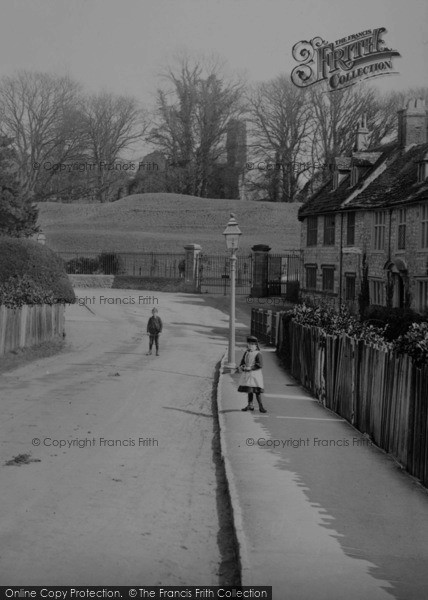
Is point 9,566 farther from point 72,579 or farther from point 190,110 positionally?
point 190,110

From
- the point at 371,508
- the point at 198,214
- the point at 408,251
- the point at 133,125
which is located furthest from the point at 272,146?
the point at 371,508

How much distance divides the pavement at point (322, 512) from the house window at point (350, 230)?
25244mm

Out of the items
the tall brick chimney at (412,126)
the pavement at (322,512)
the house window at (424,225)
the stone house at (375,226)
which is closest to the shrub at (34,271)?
the stone house at (375,226)

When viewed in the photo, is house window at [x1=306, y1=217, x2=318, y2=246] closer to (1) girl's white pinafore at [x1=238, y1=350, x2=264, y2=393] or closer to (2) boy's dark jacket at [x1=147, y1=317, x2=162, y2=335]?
(2) boy's dark jacket at [x1=147, y1=317, x2=162, y2=335]

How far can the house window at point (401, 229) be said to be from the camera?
35031 mm

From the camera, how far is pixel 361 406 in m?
15.1

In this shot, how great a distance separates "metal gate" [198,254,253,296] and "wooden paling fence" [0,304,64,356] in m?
23.4

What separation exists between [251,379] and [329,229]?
27.8 m

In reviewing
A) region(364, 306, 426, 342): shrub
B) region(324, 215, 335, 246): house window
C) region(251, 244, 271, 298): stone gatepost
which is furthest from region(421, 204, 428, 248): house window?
region(251, 244, 271, 298): stone gatepost

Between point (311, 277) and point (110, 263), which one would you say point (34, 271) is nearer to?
point (311, 277)

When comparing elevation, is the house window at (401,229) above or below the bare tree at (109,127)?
below

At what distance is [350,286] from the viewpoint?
4069cm

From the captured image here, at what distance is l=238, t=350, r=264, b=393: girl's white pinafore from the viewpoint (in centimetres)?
1628

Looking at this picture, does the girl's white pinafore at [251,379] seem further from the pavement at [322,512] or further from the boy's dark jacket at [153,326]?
the boy's dark jacket at [153,326]
